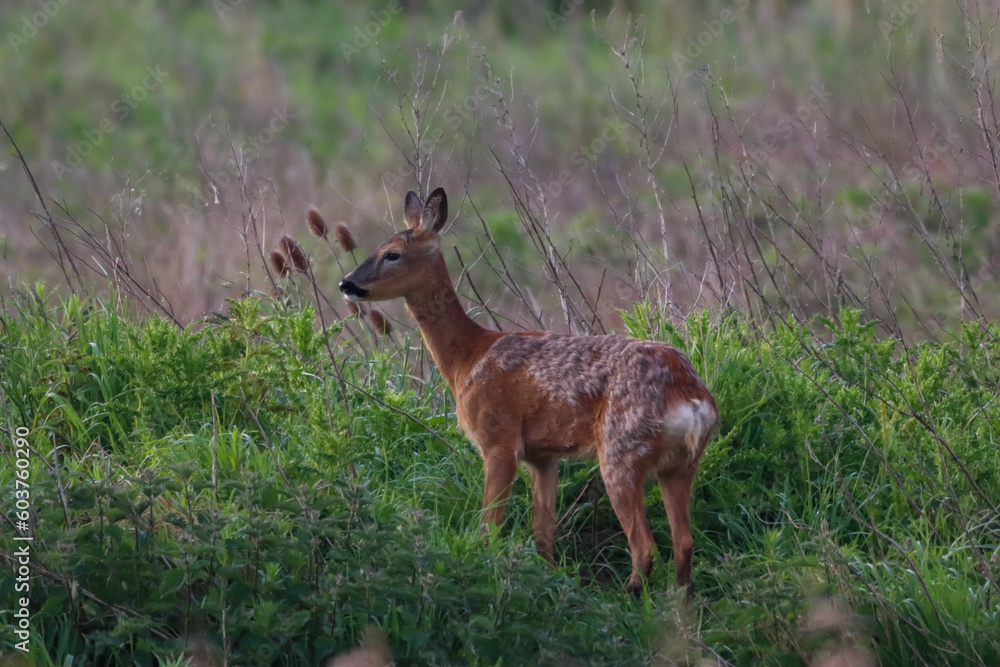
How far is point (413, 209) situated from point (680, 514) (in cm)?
204

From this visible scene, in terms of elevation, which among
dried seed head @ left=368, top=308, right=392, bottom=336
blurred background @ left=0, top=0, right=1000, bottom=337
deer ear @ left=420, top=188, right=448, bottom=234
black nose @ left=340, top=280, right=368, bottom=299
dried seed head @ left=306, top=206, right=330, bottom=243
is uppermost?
deer ear @ left=420, top=188, right=448, bottom=234

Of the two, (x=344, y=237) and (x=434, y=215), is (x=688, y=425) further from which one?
(x=344, y=237)

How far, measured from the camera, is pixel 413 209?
658cm

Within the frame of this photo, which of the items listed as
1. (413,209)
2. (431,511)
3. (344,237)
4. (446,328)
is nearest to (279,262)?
(344,237)

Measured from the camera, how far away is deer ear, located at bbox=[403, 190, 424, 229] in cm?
654

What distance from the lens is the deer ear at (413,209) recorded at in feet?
21.5

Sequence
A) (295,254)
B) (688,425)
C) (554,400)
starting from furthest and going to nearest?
(295,254)
(554,400)
(688,425)

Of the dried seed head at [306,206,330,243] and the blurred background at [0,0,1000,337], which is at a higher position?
the dried seed head at [306,206,330,243]

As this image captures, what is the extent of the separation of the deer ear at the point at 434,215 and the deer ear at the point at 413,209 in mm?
100

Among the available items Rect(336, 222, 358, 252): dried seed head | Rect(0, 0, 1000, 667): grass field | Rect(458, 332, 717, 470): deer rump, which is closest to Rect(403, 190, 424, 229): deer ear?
Rect(0, 0, 1000, 667): grass field

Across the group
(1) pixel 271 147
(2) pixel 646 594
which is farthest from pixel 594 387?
(1) pixel 271 147

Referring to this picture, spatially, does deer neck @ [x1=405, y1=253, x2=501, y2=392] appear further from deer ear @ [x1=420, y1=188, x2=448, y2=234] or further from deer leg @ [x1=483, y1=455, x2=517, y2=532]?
deer leg @ [x1=483, y1=455, x2=517, y2=532]

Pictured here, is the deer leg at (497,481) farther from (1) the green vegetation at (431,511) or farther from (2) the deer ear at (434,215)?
(2) the deer ear at (434,215)

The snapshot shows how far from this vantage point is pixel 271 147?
48.3ft
